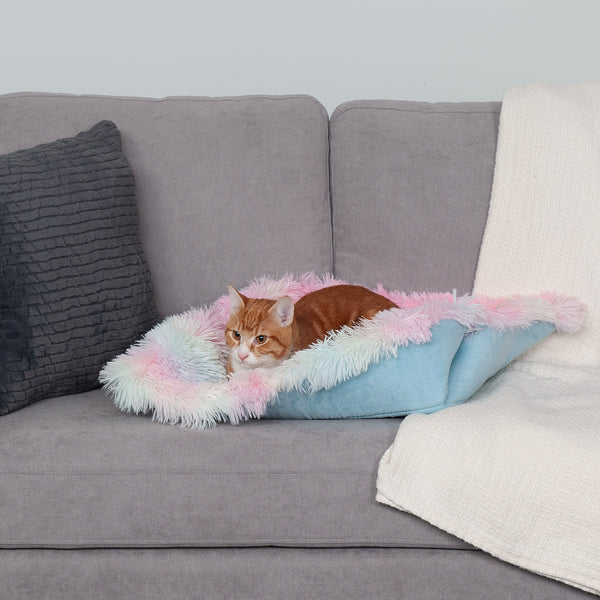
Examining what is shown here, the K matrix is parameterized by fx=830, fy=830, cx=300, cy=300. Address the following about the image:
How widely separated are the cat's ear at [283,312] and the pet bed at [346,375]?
109 mm

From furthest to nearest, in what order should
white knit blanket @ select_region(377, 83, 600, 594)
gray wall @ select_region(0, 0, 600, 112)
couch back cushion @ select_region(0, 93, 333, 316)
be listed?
gray wall @ select_region(0, 0, 600, 112) < couch back cushion @ select_region(0, 93, 333, 316) < white knit blanket @ select_region(377, 83, 600, 594)

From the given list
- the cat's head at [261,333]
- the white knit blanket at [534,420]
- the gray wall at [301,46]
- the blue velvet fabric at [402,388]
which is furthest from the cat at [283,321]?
the gray wall at [301,46]

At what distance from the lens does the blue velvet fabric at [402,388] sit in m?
1.51

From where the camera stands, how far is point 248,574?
1.43 m

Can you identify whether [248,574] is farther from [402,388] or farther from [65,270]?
[65,270]

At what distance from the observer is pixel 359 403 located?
153 cm

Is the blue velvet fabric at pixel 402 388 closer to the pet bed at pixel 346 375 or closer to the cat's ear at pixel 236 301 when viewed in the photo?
the pet bed at pixel 346 375

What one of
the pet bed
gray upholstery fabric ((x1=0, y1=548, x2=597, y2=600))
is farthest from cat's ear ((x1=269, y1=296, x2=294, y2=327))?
gray upholstery fabric ((x1=0, y1=548, x2=597, y2=600))

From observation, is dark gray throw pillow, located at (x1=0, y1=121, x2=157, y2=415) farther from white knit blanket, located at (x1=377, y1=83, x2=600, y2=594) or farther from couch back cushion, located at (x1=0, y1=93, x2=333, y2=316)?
white knit blanket, located at (x1=377, y1=83, x2=600, y2=594)

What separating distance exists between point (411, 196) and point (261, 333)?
573 millimetres

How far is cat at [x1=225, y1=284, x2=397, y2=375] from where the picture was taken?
1.66 metres

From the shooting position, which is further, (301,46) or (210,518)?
(301,46)

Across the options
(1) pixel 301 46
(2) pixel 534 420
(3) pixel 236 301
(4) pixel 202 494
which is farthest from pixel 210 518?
(1) pixel 301 46

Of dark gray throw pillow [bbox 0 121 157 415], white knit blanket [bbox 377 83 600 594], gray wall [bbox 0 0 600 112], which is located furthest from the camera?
gray wall [bbox 0 0 600 112]
